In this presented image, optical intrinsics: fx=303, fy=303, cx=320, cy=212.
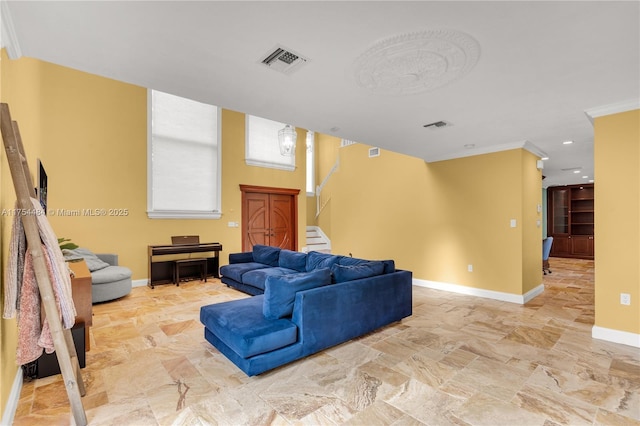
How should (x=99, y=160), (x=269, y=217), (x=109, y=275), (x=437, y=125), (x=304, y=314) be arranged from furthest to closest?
(x=269, y=217), (x=99, y=160), (x=109, y=275), (x=437, y=125), (x=304, y=314)

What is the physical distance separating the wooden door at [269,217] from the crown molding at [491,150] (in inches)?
149

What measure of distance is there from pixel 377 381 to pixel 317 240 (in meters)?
6.97

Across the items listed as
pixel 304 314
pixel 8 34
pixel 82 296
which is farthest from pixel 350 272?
pixel 8 34

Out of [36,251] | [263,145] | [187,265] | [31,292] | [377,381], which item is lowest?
[377,381]

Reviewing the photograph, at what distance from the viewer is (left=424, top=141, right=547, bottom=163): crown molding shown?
15.6 feet

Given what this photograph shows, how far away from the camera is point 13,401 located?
6.64 ft

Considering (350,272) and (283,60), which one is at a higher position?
(283,60)

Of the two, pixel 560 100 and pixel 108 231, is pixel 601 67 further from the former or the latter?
pixel 108 231

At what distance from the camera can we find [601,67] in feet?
7.89

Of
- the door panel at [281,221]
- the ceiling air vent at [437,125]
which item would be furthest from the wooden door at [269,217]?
the ceiling air vent at [437,125]

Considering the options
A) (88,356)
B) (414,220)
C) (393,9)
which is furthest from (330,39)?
(414,220)

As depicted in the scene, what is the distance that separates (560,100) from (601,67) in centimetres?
69

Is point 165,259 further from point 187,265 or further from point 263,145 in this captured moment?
point 263,145

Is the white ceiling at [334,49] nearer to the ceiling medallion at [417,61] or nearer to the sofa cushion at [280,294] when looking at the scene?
the ceiling medallion at [417,61]
